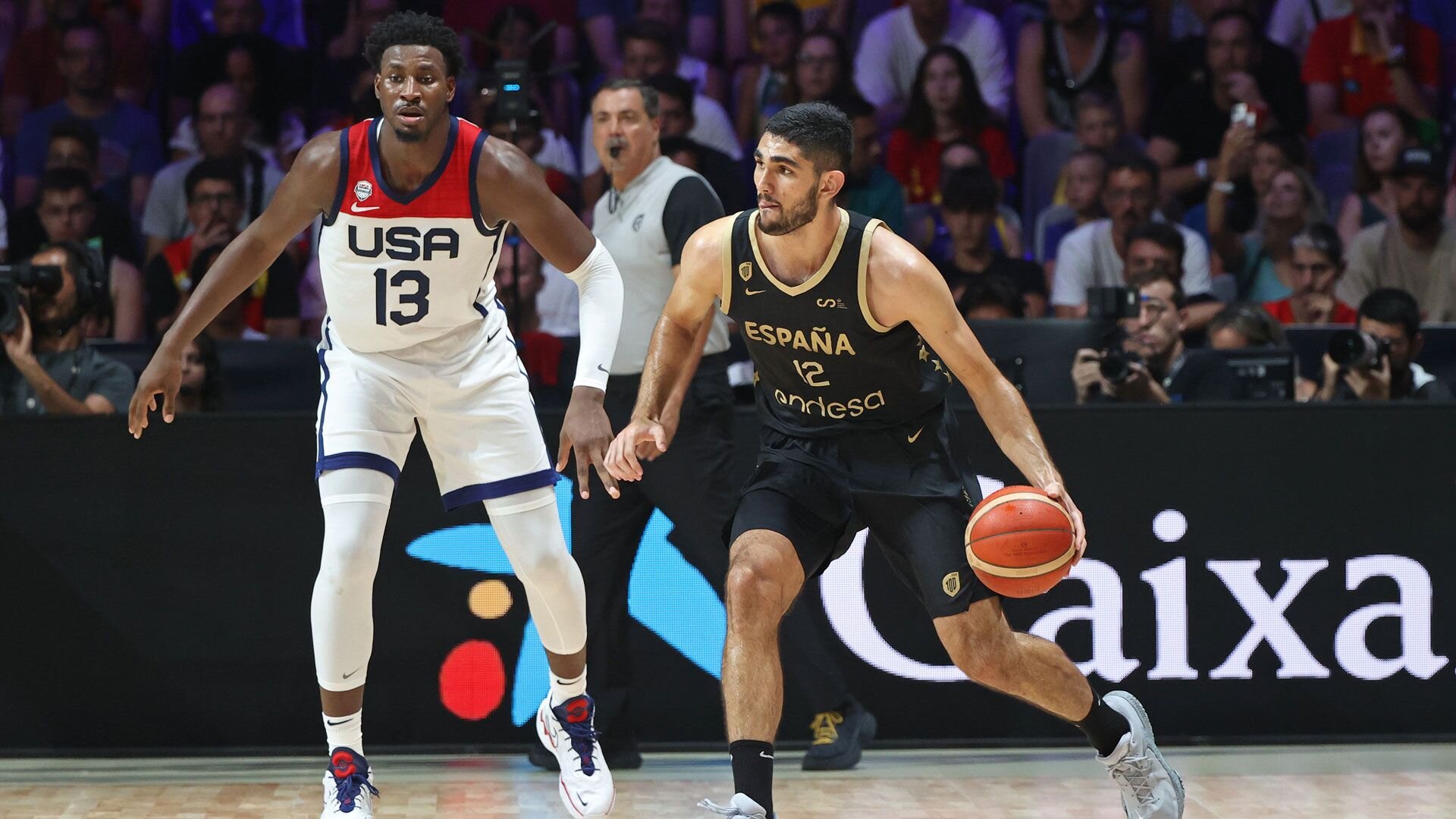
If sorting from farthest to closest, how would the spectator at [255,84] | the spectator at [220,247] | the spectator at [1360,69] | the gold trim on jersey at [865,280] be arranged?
the spectator at [1360,69]
the spectator at [255,84]
the spectator at [220,247]
the gold trim on jersey at [865,280]

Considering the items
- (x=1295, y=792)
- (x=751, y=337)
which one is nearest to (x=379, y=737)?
(x=751, y=337)

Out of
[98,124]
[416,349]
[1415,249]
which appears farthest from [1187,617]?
[98,124]

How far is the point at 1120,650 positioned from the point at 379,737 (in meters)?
2.48

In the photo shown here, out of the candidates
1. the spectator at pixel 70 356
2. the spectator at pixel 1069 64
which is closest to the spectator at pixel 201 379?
the spectator at pixel 70 356

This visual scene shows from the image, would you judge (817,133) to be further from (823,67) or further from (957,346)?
(823,67)

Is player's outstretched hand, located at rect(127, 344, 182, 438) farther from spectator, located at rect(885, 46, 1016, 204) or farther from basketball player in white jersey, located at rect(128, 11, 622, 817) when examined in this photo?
spectator, located at rect(885, 46, 1016, 204)

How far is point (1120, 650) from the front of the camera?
5754 mm

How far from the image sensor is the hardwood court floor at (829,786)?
5.03 m

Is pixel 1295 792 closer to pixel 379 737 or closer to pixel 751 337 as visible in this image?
pixel 751 337

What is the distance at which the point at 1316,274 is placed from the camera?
8320 mm

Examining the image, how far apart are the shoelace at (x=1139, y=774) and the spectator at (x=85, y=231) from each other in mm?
5388

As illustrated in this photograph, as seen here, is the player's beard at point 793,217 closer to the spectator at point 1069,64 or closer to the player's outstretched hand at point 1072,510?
the player's outstretched hand at point 1072,510

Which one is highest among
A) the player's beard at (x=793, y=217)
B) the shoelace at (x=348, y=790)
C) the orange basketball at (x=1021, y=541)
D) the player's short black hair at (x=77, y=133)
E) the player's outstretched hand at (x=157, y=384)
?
the player's short black hair at (x=77, y=133)

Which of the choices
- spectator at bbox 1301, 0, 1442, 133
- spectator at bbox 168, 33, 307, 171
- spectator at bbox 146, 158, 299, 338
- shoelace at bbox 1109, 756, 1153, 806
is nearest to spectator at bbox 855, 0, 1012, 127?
spectator at bbox 1301, 0, 1442, 133
